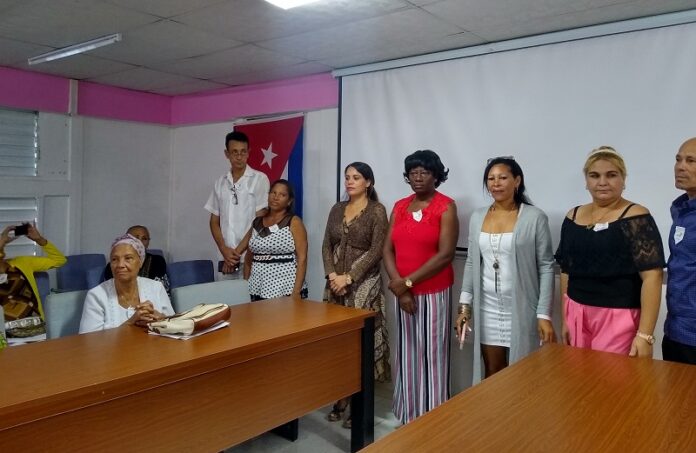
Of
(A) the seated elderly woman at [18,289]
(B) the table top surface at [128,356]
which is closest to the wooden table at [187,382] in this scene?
(B) the table top surface at [128,356]

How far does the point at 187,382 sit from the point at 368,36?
7.68 ft

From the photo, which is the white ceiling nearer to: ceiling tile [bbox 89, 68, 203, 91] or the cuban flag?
ceiling tile [bbox 89, 68, 203, 91]

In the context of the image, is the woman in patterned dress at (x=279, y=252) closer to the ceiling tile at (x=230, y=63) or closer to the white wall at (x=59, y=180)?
the ceiling tile at (x=230, y=63)

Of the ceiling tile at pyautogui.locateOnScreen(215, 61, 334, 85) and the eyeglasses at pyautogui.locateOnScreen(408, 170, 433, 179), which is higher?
the ceiling tile at pyautogui.locateOnScreen(215, 61, 334, 85)

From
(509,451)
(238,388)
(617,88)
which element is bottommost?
(238,388)

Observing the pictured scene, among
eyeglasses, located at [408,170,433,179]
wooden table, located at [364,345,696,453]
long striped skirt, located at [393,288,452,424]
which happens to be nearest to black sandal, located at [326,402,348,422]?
long striped skirt, located at [393,288,452,424]

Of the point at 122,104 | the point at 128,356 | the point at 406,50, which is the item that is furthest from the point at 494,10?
the point at 122,104

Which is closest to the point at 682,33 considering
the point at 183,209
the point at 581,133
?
the point at 581,133

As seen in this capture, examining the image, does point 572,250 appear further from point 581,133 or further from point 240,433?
point 240,433

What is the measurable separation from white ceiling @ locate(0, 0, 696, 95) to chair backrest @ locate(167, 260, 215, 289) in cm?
150

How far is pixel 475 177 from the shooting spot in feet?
11.4

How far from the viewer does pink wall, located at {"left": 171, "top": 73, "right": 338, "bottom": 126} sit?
14.0ft

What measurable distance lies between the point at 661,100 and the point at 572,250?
118cm

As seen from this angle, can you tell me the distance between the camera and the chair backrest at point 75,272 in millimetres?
3979
